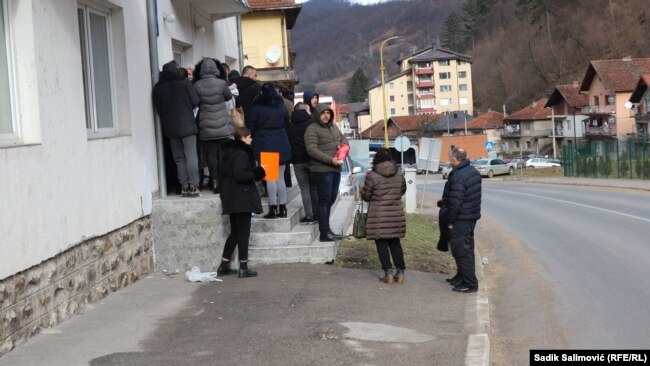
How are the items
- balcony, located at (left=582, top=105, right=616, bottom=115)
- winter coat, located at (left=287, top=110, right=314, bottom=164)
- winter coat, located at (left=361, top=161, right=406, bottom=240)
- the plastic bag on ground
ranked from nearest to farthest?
the plastic bag on ground
winter coat, located at (left=361, top=161, right=406, bottom=240)
winter coat, located at (left=287, top=110, right=314, bottom=164)
balcony, located at (left=582, top=105, right=616, bottom=115)

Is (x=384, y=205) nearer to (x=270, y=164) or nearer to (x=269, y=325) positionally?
(x=270, y=164)

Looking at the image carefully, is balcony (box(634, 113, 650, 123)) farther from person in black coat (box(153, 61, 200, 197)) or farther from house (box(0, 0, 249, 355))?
person in black coat (box(153, 61, 200, 197))

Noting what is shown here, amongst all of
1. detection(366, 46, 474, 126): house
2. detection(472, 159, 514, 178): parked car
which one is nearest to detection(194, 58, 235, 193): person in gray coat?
detection(472, 159, 514, 178): parked car

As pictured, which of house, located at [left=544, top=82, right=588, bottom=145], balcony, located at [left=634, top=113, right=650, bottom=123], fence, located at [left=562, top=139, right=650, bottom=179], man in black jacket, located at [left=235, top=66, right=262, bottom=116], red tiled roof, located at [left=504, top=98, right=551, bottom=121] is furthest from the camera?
red tiled roof, located at [left=504, top=98, right=551, bottom=121]

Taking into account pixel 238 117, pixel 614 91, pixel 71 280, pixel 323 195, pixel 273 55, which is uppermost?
pixel 614 91

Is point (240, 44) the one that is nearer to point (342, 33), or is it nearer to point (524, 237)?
point (524, 237)

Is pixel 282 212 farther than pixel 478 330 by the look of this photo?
Yes

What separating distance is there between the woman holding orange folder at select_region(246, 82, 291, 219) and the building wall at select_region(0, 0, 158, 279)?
67.5 inches

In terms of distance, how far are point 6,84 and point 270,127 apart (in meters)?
4.41

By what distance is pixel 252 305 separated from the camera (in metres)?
8.91

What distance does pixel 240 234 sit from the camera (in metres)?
10.2

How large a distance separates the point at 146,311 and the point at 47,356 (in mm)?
1850

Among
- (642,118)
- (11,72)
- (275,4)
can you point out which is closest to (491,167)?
(642,118)

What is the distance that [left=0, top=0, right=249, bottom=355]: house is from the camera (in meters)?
7.15
